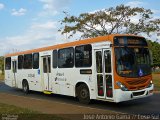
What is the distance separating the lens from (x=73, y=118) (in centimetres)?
1085

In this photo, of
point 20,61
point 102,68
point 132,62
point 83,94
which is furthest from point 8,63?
point 132,62

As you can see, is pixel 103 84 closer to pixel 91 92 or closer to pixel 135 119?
pixel 91 92

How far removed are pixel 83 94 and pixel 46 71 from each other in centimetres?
424

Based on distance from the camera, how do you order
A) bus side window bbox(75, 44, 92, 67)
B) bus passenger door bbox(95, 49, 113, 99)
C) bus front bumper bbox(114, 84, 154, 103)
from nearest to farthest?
bus front bumper bbox(114, 84, 154, 103) → bus passenger door bbox(95, 49, 113, 99) → bus side window bbox(75, 44, 92, 67)

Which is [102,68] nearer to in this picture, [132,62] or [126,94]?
[132,62]

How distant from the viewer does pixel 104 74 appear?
13.4 meters

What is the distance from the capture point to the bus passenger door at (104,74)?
1307cm

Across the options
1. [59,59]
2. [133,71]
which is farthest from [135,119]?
[59,59]

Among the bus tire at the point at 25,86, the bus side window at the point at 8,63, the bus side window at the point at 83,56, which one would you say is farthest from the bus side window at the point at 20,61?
the bus side window at the point at 83,56

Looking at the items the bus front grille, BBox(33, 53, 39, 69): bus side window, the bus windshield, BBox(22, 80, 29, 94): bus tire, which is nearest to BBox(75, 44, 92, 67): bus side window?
the bus windshield

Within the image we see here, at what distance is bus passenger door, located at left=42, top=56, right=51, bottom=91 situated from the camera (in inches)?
716

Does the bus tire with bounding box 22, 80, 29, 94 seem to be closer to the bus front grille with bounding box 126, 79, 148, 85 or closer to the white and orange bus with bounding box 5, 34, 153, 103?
the white and orange bus with bounding box 5, 34, 153, 103

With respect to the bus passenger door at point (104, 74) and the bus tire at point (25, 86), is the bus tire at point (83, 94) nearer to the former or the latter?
the bus passenger door at point (104, 74)

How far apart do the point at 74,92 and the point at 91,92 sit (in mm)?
1598
